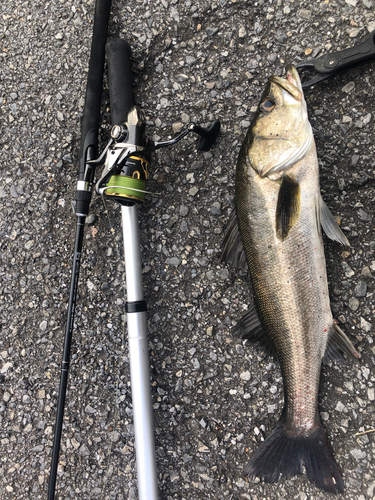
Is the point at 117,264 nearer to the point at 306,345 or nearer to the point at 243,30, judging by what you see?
the point at 306,345

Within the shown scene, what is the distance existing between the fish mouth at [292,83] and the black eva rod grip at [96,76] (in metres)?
1.18

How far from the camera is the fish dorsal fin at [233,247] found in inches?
81.0

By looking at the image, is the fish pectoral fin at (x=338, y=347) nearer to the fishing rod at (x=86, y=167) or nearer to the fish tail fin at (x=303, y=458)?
the fish tail fin at (x=303, y=458)

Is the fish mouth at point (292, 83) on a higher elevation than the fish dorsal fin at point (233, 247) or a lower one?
higher

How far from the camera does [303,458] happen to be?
1.92m

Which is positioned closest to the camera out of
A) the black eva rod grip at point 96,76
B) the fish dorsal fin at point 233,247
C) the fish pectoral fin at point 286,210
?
the fish pectoral fin at point 286,210

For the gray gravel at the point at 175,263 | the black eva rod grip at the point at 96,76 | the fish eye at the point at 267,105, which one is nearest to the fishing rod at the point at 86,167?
the black eva rod grip at the point at 96,76

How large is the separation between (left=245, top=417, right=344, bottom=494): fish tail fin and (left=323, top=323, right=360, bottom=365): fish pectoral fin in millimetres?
418

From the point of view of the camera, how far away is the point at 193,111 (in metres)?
2.36

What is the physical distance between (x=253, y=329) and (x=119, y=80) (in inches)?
74.5

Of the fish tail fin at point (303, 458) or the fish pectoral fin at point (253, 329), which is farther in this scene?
the fish pectoral fin at point (253, 329)

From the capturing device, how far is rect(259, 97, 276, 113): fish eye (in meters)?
1.93

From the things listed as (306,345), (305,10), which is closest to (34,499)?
(306,345)

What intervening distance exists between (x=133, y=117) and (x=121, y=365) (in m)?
1.70
